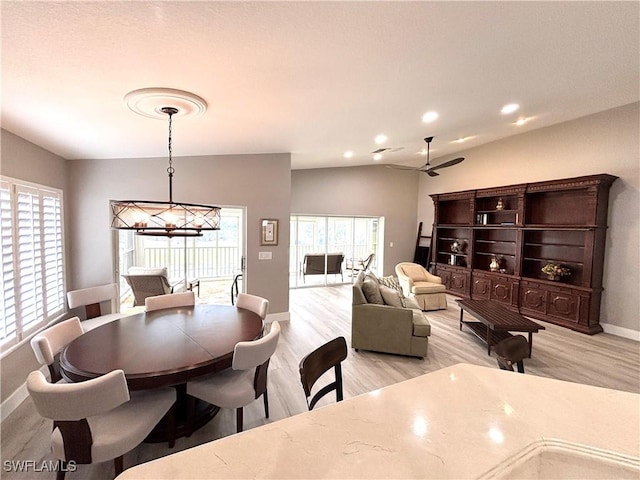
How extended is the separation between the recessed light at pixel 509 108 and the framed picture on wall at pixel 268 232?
3.50 metres

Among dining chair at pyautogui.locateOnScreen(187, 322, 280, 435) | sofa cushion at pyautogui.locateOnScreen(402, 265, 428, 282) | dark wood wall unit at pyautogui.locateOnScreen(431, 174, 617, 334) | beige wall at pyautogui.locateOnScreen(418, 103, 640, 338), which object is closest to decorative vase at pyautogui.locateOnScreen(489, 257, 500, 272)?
dark wood wall unit at pyautogui.locateOnScreen(431, 174, 617, 334)

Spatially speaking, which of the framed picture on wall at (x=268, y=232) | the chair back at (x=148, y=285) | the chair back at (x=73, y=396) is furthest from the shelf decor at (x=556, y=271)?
the chair back at (x=148, y=285)

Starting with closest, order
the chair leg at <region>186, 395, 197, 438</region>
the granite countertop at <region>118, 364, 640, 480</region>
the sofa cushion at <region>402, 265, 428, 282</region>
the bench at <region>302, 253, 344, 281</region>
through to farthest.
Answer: the granite countertop at <region>118, 364, 640, 480</region> < the chair leg at <region>186, 395, 197, 438</region> < the sofa cushion at <region>402, 265, 428, 282</region> < the bench at <region>302, 253, 344, 281</region>

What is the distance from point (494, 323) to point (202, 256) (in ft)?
23.3

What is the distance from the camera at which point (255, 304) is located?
3090 mm

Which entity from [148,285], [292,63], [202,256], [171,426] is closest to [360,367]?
[171,426]

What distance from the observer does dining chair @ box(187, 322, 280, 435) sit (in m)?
1.95

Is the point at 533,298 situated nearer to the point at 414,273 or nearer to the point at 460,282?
the point at 460,282

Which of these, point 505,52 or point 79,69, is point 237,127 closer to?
point 79,69

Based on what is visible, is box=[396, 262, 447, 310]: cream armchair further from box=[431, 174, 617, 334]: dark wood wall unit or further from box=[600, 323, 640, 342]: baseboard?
box=[600, 323, 640, 342]: baseboard

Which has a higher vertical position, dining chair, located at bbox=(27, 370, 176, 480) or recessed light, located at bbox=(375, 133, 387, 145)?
recessed light, located at bbox=(375, 133, 387, 145)

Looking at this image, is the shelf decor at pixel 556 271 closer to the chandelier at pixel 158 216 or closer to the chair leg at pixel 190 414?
the chandelier at pixel 158 216

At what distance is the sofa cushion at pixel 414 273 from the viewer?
6.07m

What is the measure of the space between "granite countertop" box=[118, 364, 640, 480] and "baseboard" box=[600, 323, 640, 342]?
15.3ft
